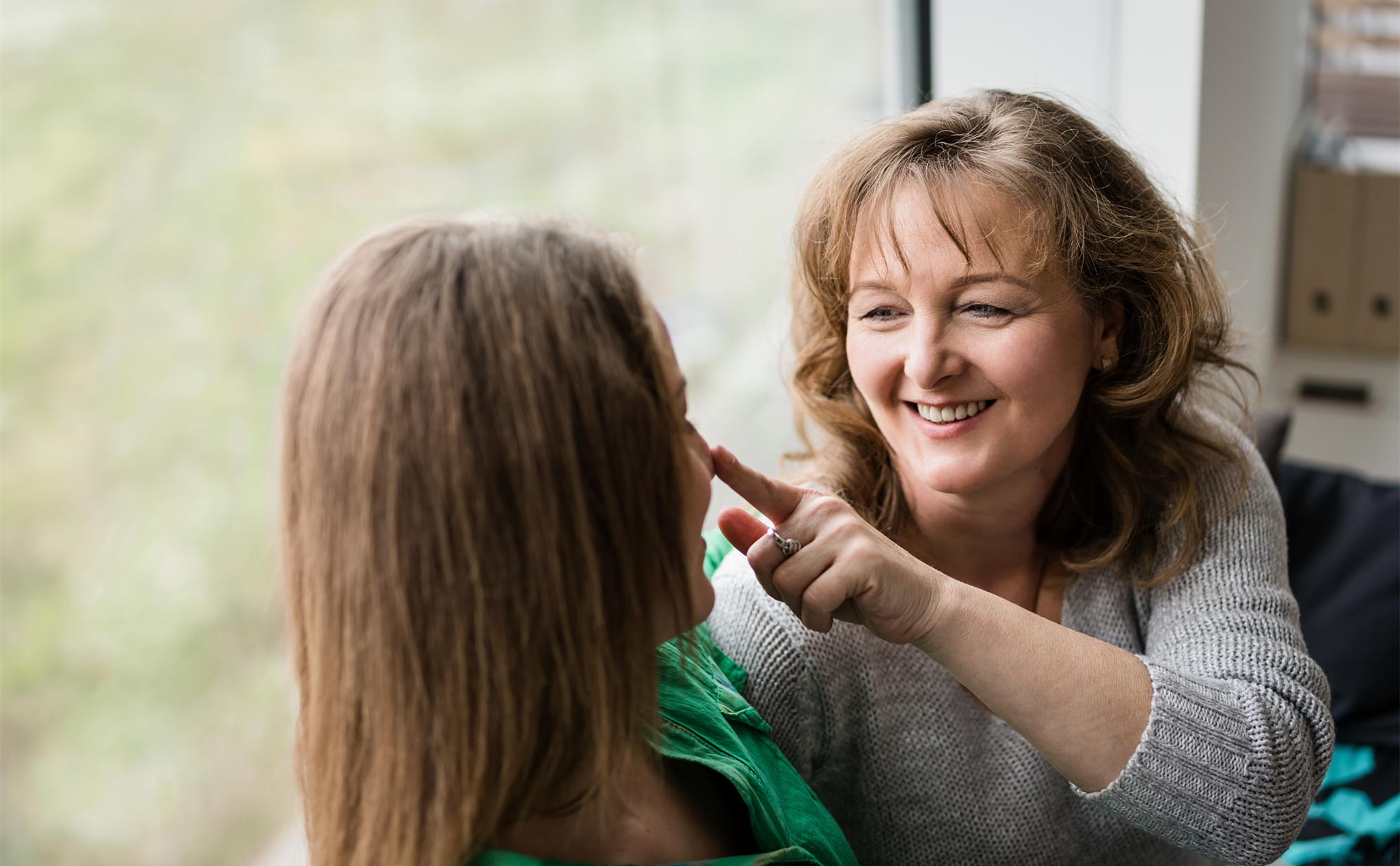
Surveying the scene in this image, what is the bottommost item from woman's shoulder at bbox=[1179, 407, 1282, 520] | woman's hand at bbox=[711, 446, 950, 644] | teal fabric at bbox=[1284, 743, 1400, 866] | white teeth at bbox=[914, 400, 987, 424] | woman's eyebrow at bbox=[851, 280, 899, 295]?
teal fabric at bbox=[1284, 743, 1400, 866]

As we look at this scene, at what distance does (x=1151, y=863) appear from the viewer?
1.46 metres

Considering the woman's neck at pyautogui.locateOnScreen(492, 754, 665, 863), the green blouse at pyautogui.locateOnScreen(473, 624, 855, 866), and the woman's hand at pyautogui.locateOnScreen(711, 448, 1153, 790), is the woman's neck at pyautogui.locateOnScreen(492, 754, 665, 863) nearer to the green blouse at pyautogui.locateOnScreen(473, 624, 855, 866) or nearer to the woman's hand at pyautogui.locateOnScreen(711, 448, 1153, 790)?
the green blouse at pyautogui.locateOnScreen(473, 624, 855, 866)

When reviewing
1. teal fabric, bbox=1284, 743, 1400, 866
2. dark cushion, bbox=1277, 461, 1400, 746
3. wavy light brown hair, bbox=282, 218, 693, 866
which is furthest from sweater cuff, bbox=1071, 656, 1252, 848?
dark cushion, bbox=1277, 461, 1400, 746

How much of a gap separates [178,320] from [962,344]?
2.63 feet

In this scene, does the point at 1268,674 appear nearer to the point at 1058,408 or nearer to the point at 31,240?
the point at 1058,408

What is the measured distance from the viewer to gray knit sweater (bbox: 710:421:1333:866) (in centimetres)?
129

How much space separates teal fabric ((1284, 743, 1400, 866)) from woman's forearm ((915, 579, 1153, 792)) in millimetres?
847

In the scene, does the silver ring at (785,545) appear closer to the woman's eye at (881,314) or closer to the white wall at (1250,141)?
the woman's eye at (881,314)

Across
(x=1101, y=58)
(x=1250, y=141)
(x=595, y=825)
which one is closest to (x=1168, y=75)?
(x=1101, y=58)

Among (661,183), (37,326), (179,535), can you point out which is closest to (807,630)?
(179,535)

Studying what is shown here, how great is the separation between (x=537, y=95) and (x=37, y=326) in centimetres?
81

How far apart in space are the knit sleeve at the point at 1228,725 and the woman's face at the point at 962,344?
0.81 ft

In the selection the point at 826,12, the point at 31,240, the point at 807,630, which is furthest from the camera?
the point at 826,12

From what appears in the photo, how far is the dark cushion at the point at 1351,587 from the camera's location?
2.04m
